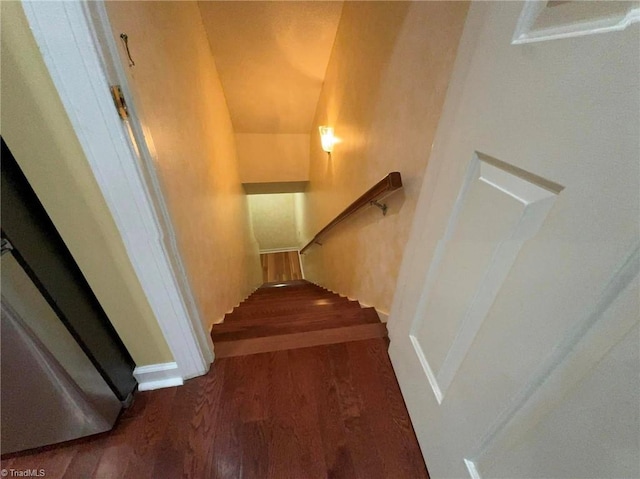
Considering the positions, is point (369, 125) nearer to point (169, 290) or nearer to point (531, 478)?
point (169, 290)

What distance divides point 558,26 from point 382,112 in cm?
101

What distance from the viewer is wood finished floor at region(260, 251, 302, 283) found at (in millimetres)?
5238

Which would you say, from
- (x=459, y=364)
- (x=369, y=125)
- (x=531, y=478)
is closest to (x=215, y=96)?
(x=369, y=125)

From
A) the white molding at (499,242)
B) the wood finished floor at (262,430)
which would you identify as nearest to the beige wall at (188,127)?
the wood finished floor at (262,430)

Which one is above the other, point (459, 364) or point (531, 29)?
point (531, 29)

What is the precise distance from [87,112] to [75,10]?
19 centimetres

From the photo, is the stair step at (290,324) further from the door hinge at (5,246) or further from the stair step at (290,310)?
the door hinge at (5,246)

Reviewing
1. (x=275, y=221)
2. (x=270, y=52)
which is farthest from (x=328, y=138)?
(x=275, y=221)

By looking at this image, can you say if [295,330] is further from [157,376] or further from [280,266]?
[280,266]

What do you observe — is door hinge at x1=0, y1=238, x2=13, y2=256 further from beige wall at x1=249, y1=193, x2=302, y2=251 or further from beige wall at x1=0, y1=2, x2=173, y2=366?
beige wall at x1=249, y1=193, x2=302, y2=251

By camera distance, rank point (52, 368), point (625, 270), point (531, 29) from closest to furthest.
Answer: point (625, 270), point (531, 29), point (52, 368)

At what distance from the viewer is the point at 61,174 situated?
66cm

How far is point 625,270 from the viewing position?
336 mm

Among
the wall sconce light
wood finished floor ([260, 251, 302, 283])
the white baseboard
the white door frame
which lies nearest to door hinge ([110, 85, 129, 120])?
the white door frame
